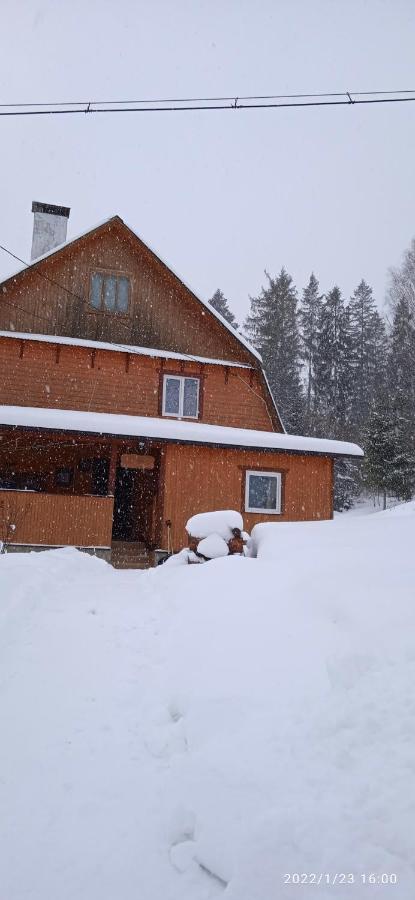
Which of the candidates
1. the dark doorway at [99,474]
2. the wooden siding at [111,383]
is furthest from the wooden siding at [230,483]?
the dark doorway at [99,474]

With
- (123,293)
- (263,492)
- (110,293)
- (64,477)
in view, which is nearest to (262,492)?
(263,492)

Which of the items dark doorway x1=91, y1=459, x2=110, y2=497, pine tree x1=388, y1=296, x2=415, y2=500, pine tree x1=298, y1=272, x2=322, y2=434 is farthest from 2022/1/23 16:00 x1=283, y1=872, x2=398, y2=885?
pine tree x1=298, y1=272, x2=322, y2=434

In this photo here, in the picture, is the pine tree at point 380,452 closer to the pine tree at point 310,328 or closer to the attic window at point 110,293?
the attic window at point 110,293

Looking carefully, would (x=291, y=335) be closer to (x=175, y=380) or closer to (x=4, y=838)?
(x=175, y=380)

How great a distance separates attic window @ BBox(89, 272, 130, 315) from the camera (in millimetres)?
15805

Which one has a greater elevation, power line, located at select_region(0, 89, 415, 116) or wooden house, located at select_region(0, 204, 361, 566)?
power line, located at select_region(0, 89, 415, 116)

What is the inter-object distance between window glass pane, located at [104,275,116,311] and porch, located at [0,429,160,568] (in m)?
4.15

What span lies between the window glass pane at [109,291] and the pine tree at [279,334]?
22.6 metres

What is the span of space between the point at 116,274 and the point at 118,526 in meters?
7.35

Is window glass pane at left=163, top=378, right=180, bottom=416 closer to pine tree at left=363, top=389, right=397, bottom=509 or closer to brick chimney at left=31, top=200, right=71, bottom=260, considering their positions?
brick chimney at left=31, top=200, right=71, bottom=260

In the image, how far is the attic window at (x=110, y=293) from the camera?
51.9 ft

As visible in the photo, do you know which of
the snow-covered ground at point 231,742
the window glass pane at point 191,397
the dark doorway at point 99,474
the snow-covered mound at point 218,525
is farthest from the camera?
the window glass pane at point 191,397

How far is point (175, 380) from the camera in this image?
53.0ft

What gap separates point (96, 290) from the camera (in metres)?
15.8
